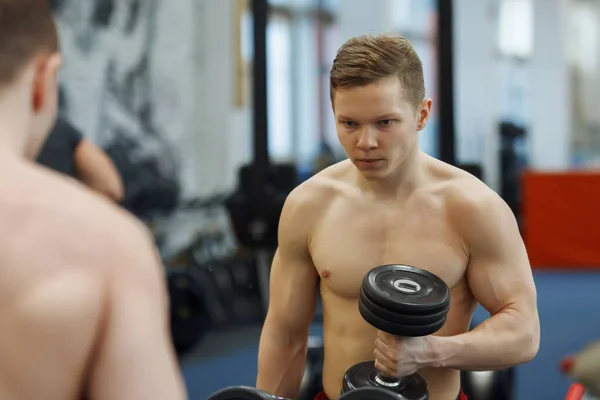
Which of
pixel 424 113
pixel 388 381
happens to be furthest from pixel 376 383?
pixel 424 113

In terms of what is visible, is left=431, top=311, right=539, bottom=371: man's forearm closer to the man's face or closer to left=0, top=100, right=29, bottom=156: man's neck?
the man's face

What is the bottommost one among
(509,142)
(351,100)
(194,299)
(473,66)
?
(509,142)

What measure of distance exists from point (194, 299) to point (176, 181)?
2.56 m

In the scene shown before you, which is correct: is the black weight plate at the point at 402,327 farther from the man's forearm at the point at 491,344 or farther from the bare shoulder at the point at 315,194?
the bare shoulder at the point at 315,194

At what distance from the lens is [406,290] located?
0.86 metres

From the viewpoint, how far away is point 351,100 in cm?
89

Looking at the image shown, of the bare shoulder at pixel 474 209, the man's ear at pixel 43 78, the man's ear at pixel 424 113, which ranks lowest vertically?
the bare shoulder at pixel 474 209

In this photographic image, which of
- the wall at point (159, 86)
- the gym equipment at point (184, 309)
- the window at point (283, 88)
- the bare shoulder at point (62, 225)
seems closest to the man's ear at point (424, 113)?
the bare shoulder at point (62, 225)

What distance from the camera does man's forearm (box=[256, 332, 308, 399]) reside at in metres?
1.06

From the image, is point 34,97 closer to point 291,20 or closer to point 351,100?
point 351,100

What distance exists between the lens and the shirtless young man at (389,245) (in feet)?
2.92

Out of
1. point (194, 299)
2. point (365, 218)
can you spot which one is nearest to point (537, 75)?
point (194, 299)

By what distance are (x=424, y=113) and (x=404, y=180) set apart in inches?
4.0

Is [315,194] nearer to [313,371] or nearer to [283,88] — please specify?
[313,371]
